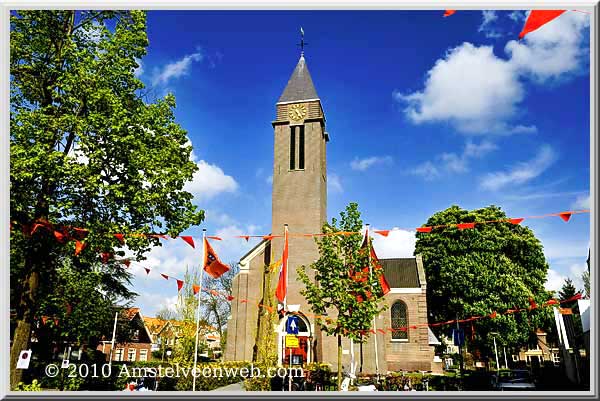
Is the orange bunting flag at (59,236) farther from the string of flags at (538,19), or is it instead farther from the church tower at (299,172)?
the church tower at (299,172)

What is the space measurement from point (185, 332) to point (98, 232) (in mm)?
7935

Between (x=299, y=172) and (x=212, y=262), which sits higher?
(x=299, y=172)

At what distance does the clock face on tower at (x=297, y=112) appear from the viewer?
29.9 m

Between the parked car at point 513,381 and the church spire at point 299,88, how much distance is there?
65.7 feet

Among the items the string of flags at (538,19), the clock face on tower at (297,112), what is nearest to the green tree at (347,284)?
the clock face on tower at (297,112)

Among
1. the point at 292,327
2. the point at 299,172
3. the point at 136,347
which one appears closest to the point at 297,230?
the point at 299,172

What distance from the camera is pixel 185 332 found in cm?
1919

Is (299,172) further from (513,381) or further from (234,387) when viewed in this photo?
(513,381)

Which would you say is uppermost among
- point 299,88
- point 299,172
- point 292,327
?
point 299,88

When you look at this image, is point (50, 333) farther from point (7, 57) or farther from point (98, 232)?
point (7, 57)

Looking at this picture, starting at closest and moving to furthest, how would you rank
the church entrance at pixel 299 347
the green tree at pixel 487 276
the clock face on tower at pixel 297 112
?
the church entrance at pixel 299 347
the clock face on tower at pixel 297 112
the green tree at pixel 487 276

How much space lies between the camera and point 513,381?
2083cm

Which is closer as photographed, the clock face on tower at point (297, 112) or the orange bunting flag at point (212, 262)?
the orange bunting flag at point (212, 262)

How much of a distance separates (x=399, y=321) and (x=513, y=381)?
15423mm
